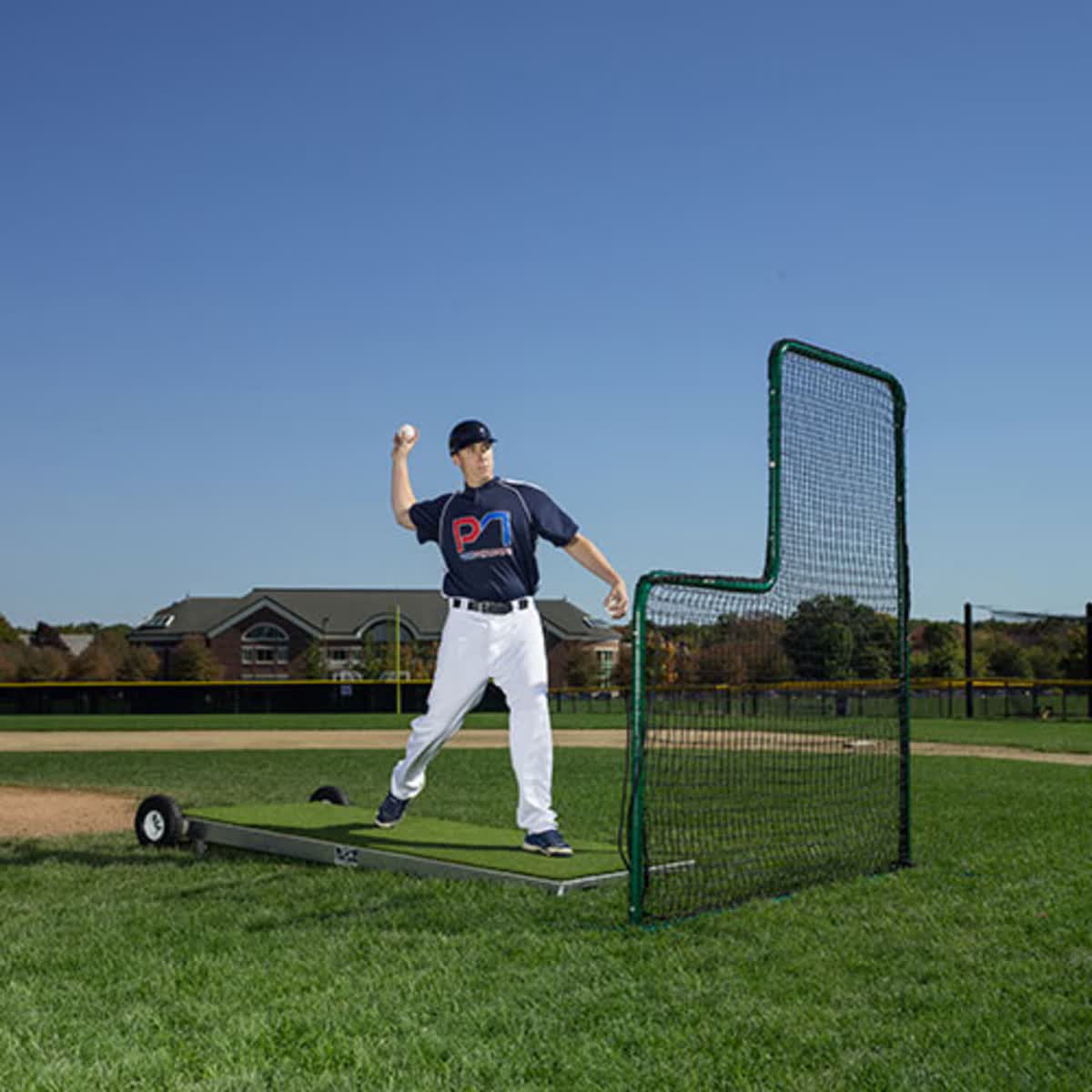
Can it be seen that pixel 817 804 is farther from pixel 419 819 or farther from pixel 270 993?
pixel 270 993

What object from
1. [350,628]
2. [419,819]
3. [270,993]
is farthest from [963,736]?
[350,628]

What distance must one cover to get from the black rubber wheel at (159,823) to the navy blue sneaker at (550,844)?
269cm

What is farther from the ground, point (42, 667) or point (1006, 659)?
point (1006, 659)

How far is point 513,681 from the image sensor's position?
7.56 m

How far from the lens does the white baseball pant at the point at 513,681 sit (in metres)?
7.55

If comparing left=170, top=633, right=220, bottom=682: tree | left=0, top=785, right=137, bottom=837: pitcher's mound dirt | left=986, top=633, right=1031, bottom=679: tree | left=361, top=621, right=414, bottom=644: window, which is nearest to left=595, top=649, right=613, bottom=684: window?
left=361, top=621, right=414, bottom=644: window

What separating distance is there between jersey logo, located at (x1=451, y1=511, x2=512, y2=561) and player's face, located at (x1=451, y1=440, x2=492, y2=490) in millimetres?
248

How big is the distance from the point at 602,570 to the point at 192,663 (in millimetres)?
69985

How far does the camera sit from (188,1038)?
14.6 ft

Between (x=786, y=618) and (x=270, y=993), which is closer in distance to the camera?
(x=270, y=993)

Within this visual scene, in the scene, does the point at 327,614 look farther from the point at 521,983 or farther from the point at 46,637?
the point at 521,983

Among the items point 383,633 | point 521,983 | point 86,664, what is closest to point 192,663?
point 86,664

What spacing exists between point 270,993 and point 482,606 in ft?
9.85

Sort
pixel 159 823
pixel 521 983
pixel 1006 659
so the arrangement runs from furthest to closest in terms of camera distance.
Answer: pixel 1006 659 → pixel 159 823 → pixel 521 983
